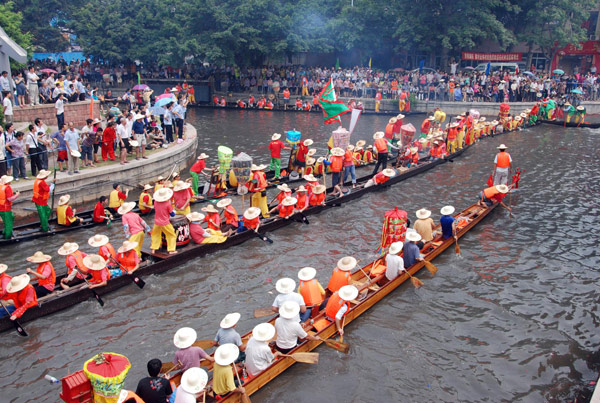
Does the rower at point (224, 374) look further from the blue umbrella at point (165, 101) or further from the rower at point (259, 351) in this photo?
the blue umbrella at point (165, 101)

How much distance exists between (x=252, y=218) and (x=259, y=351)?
567cm

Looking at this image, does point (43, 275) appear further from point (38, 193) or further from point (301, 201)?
point (301, 201)

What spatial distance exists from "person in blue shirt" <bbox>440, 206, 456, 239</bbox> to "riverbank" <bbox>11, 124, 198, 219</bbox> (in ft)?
31.1

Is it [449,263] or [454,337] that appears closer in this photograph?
[454,337]

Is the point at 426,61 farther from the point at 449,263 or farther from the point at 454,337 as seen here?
the point at 454,337

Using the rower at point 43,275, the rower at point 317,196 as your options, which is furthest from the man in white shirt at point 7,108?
the rower at point 317,196

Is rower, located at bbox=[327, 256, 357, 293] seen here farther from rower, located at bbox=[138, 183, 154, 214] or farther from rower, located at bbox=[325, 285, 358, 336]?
rower, located at bbox=[138, 183, 154, 214]

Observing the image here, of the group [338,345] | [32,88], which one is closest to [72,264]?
[338,345]

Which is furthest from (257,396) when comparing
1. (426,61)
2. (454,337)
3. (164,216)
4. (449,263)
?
(426,61)

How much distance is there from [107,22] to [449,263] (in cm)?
3726

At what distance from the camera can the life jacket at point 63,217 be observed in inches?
514

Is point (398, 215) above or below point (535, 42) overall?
below

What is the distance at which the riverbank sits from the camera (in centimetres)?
1423

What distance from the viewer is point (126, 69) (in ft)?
140
